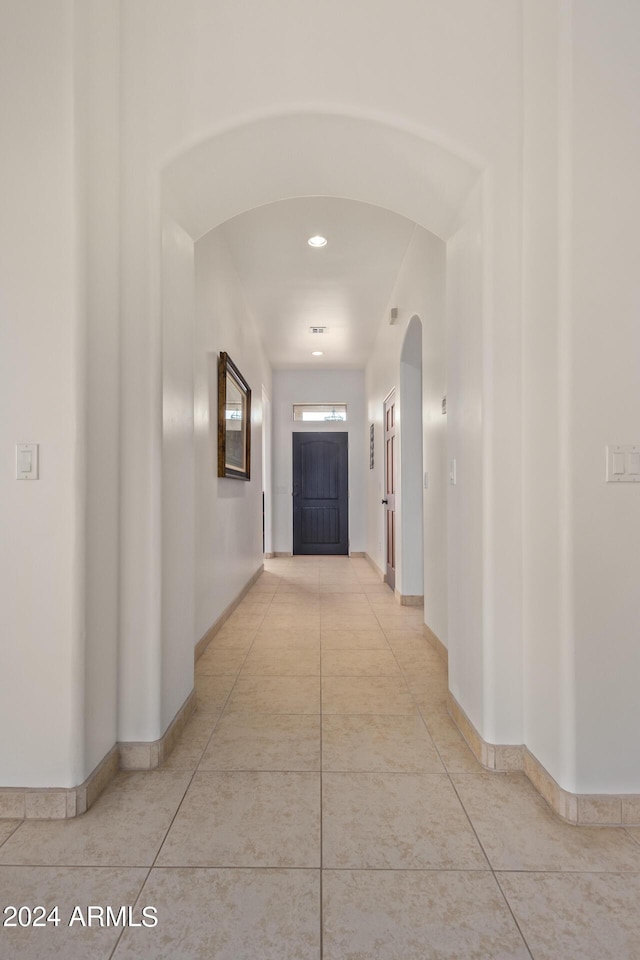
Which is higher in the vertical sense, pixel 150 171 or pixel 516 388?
pixel 150 171

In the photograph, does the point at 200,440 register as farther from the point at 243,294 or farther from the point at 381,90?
the point at 243,294

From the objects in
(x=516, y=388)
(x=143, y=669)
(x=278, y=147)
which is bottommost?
(x=143, y=669)

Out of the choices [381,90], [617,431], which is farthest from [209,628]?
[381,90]

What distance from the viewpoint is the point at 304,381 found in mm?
8445

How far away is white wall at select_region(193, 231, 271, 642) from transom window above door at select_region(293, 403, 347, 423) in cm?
314

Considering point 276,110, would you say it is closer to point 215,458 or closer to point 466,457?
point 466,457

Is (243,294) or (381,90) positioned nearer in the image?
(381,90)

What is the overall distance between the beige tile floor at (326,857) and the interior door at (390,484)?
3.10m

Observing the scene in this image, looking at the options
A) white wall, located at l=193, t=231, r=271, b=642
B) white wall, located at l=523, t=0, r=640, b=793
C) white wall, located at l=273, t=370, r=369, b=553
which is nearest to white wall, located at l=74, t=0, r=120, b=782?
white wall, located at l=193, t=231, r=271, b=642

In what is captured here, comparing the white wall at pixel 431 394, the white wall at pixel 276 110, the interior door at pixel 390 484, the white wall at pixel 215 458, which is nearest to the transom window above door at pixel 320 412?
the interior door at pixel 390 484

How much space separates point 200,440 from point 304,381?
17.4 feet

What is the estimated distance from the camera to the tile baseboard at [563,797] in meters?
1.64

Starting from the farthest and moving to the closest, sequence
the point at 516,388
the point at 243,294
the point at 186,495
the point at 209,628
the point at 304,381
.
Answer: the point at 304,381
the point at 243,294
the point at 209,628
the point at 186,495
the point at 516,388

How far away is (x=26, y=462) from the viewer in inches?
66.4
